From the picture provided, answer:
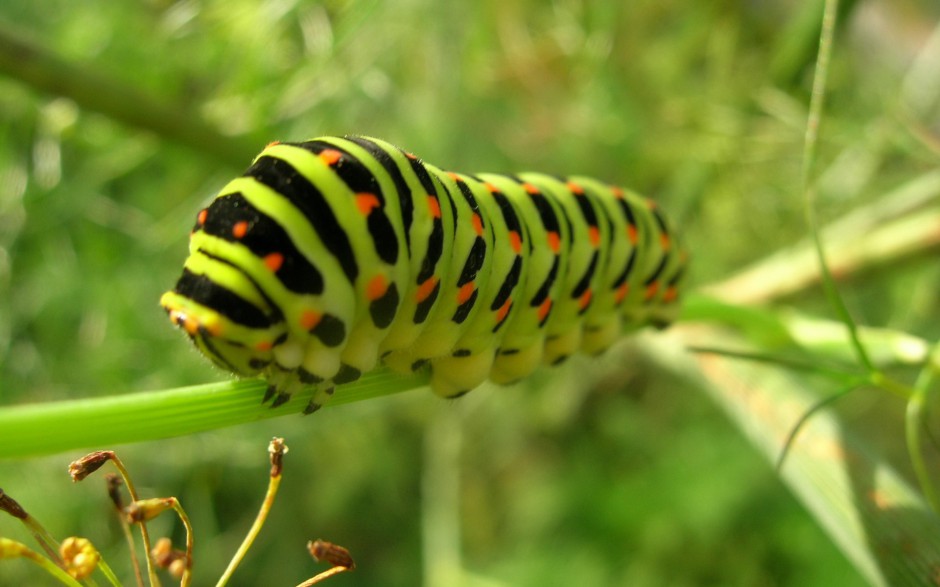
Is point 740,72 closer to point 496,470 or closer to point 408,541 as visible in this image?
point 496,470

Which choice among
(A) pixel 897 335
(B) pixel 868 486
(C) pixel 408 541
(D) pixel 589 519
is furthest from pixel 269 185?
(C) pixel 408 541

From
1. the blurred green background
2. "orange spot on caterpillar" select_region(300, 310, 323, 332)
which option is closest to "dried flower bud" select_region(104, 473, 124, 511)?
"orange spot on caterpillar" select_region(300, 310, 323, 332)

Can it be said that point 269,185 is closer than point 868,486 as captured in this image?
Yes

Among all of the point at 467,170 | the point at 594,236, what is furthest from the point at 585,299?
the point at 467,170

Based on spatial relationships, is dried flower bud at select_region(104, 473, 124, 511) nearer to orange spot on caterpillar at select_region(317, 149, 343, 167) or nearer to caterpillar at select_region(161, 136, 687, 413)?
caterpillar at select_region(161, 136, 687, 413)

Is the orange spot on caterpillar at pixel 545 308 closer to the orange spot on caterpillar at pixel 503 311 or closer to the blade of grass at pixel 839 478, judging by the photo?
the orange spot on caterpillar at pixel 503 311

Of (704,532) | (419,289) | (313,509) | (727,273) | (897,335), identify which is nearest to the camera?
(419,289)

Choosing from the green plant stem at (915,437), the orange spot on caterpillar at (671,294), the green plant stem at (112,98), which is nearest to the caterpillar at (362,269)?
the orange spot on caterpillar at (671,294)
